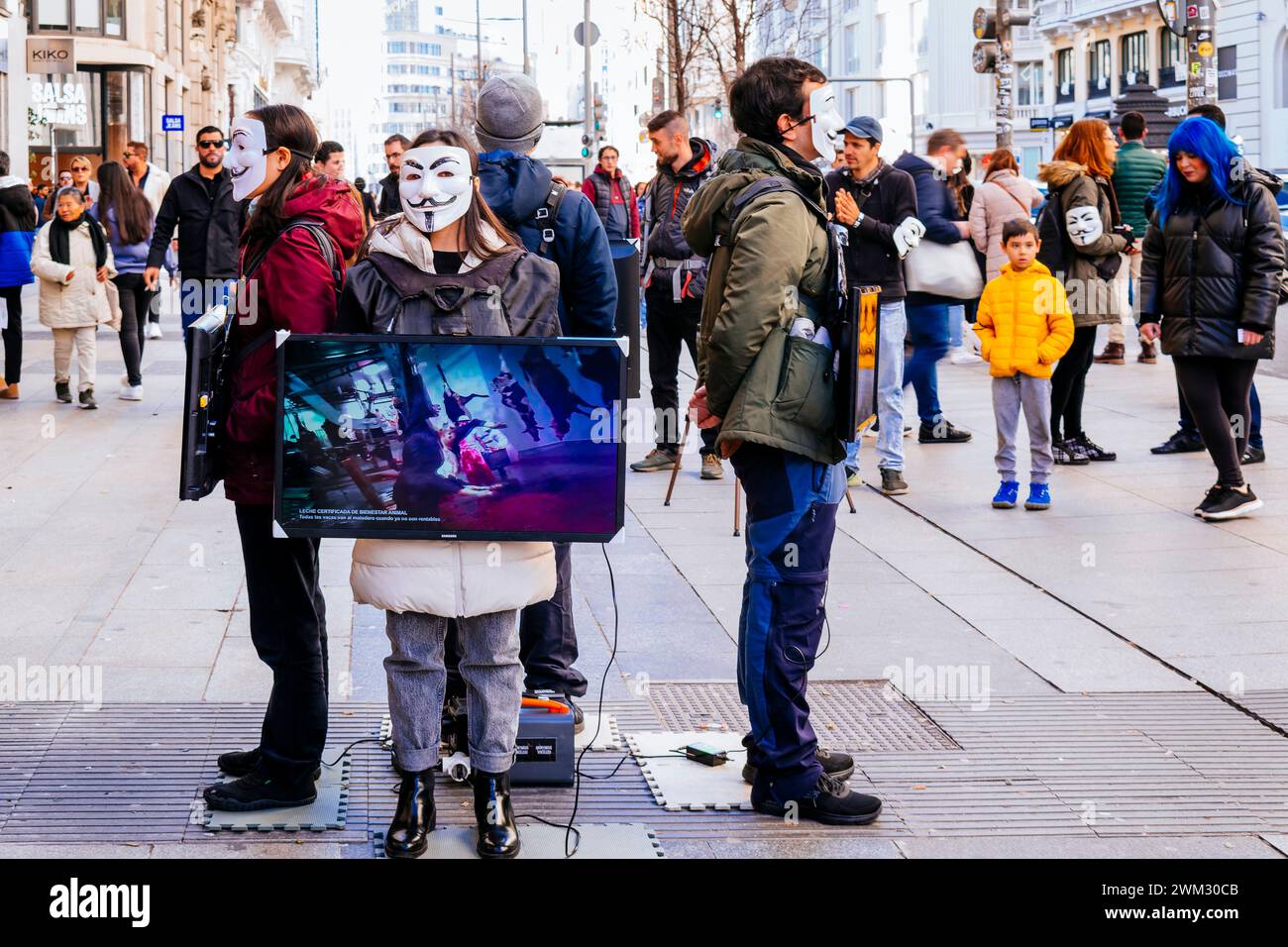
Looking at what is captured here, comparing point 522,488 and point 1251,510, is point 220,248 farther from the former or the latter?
point 522,488

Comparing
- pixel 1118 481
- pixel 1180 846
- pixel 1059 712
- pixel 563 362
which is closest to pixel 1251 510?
pixel 1118 481

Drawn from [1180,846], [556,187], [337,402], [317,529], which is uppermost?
[556,187]

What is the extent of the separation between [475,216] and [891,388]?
6.20 meters

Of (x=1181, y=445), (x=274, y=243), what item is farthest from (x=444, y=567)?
(x=1181, y=445)

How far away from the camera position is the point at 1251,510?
30.6 ft

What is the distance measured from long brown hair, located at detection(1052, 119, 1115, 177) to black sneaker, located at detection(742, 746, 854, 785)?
24.2 ft

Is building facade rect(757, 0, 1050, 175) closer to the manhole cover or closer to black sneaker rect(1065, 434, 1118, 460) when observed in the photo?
black sneaker rect(1065, 434, 1118, 460)

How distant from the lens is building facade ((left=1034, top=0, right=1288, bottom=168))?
158ft

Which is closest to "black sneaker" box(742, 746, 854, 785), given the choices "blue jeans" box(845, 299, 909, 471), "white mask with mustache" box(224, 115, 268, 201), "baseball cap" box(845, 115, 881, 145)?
"white mask with mustache" box(224, 115, 268, 201)

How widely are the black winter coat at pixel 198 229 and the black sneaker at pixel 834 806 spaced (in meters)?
8.70

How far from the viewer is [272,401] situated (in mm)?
4570

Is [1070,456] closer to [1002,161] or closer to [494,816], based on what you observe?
[1002,161]
